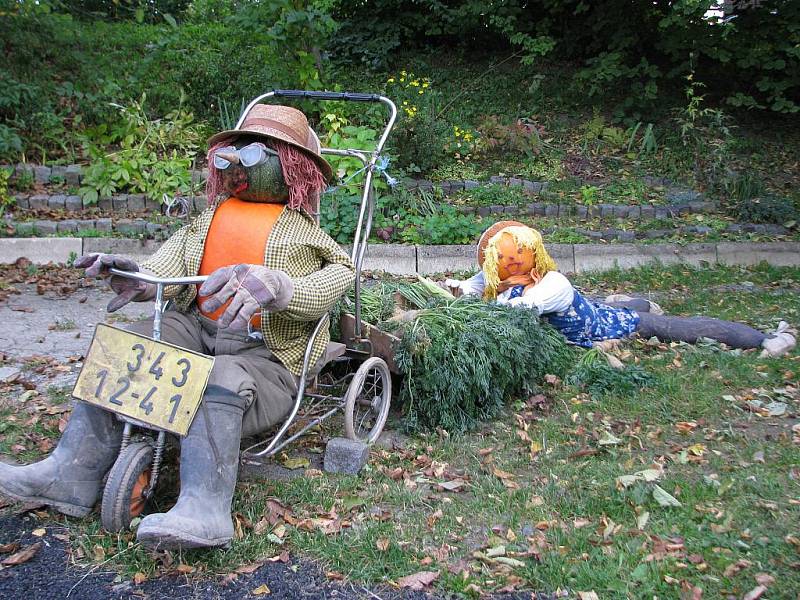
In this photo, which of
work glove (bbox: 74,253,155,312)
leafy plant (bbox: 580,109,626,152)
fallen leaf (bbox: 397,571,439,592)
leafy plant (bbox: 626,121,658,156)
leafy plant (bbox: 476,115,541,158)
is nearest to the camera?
fallen leaf (bbox: 397,571,439,592)

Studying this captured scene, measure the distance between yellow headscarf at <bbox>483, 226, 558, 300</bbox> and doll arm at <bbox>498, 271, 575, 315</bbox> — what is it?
10cm

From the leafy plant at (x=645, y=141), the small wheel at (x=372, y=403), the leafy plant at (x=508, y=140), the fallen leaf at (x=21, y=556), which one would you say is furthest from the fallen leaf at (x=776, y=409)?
the leafy plant at (x=645, y=141)

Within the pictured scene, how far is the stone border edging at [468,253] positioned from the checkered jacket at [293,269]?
409cm

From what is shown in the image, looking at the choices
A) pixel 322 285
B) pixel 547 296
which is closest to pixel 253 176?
pixel 322 285

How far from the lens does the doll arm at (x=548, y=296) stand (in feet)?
16.3

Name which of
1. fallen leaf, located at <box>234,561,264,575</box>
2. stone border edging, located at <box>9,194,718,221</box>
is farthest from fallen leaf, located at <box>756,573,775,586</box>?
stone border edging, located at <box>9,194,718,221</box>

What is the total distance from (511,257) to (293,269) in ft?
6.12

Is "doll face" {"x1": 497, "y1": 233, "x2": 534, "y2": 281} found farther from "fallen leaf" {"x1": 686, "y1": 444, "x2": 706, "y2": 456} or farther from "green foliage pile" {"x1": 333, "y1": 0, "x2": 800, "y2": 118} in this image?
"green foliage pile" {"x1": 333, "y1": 0, "x2": 800, "y2": 118}

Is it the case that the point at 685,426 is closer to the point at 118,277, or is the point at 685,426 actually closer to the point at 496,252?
the point at 496,252

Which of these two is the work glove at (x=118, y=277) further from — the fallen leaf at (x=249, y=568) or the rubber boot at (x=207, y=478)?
the fallen leaf at (x=249, y=568)

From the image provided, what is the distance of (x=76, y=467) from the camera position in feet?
10.3

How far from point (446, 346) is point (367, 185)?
965mm

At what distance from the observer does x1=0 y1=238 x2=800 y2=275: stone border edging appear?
299 inches

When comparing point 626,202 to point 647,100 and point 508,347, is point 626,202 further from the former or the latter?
point 508,347
